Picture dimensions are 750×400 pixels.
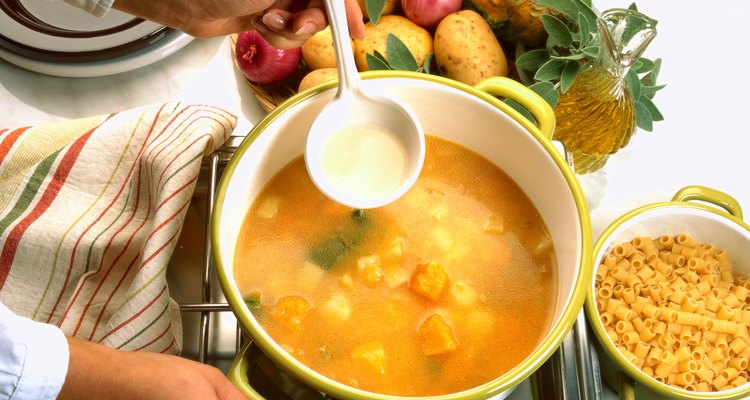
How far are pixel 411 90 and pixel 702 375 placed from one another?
1.98ft

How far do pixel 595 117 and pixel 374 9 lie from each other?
1.33 feet

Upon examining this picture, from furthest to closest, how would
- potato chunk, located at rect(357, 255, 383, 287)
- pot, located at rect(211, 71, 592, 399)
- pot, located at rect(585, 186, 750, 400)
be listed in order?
1. pot, located at rect(585, 186, 750, 400)
2. potato chunk, located at rect(357, 255, 383, 287)
3. pot, located at rect(211, 71, 592, 399)

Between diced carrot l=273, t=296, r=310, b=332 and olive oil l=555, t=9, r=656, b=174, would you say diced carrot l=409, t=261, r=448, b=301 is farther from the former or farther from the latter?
olive oil l=555, t=9, r=656, b=174

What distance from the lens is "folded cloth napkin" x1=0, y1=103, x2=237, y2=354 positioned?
0.99 metres

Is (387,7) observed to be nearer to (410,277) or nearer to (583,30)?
(583,30)

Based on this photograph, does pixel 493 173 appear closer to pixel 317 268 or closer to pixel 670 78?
pixel 317 268

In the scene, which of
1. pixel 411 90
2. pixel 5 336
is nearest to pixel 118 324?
pixel 5 336

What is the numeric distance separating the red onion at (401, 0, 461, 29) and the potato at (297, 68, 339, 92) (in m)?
0.19

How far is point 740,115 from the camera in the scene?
1448mm

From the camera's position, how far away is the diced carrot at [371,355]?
0.91 m

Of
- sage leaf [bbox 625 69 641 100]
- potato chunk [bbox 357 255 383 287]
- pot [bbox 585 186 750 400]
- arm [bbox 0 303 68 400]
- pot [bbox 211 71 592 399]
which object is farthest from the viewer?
sage leaf [bbox 625 69 641 100]

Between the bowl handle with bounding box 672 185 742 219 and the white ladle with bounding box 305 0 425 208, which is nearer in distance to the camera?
the white ladle with bounding box 305 0 425 208

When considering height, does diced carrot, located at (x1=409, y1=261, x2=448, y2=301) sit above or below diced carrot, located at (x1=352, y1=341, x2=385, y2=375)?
above

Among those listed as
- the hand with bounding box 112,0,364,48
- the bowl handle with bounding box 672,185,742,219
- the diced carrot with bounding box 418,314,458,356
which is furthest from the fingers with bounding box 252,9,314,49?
the bowl handle with bounding box 672,185,742,219
